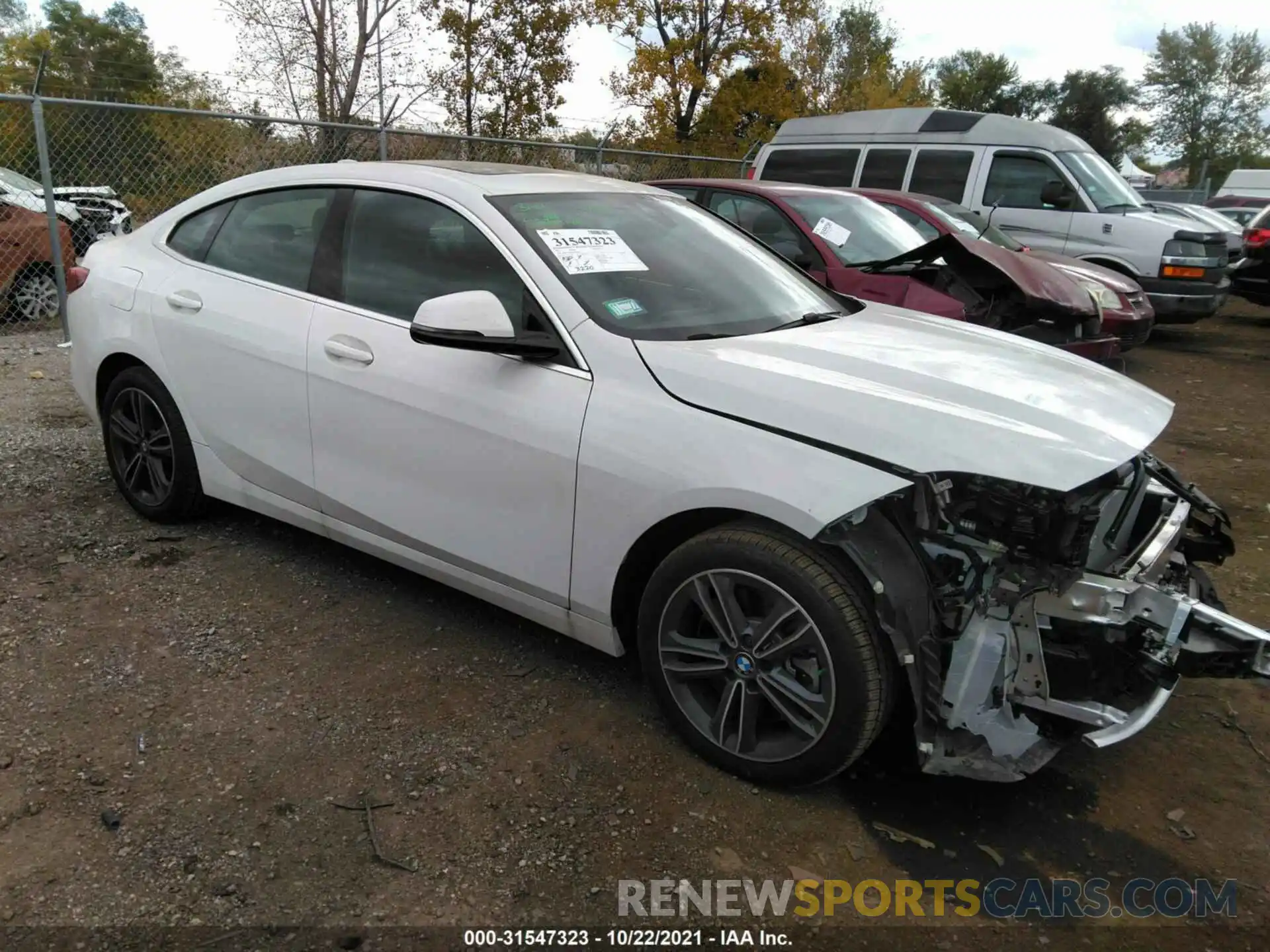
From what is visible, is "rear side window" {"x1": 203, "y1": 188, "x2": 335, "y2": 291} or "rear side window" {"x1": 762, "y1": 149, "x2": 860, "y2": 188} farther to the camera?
"rear side window" {"x1": 762, "y1": 149, "x2": 860, "y2": 188}

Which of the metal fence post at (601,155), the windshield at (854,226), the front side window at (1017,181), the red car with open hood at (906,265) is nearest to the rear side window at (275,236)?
the red car with open hood at (906,265)

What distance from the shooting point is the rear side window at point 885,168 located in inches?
416

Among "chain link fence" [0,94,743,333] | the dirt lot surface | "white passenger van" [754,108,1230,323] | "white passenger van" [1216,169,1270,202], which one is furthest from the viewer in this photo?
"white passenger van" [1216,169,1270,202]

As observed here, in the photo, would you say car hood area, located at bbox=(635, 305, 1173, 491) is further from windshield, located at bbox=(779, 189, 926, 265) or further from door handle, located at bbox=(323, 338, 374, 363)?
windshield, located at bbox=(779, 189, 926, 265)

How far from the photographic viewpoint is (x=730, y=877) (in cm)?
237

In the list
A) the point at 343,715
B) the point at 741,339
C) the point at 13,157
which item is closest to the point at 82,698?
the point at 343,715

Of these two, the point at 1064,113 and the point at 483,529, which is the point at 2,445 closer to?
the point at 483,529

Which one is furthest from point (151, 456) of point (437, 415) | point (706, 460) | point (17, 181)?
point (17, 181)

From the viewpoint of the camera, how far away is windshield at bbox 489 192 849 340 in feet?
9.84

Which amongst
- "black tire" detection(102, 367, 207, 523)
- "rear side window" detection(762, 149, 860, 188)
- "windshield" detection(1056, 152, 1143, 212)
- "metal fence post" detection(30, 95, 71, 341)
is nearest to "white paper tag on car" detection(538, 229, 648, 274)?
"black tire" detection(102, 367, 207, 523)

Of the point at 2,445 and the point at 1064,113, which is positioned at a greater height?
the point at 1064,113

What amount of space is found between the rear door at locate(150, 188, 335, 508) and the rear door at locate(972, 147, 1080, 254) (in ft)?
27.4

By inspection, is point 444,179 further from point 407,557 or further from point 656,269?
point 407,557

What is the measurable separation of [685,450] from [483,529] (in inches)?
31.7
